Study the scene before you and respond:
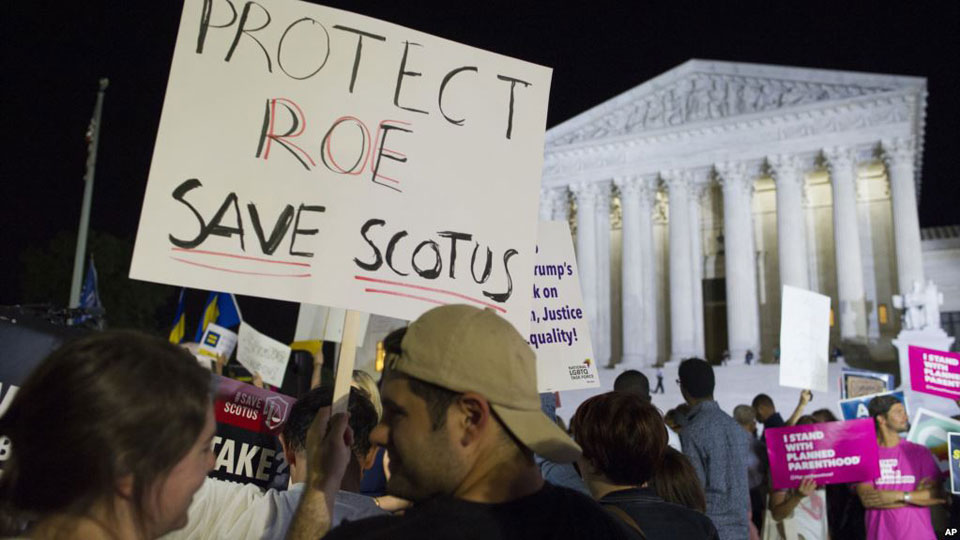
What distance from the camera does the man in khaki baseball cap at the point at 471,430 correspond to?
1588 mm

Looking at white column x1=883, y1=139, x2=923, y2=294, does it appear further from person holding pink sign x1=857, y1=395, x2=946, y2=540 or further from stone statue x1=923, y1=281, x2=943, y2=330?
person holding pink sign x1=857, y1=395, x2=946, y2=540

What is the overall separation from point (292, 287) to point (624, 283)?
33.1 m

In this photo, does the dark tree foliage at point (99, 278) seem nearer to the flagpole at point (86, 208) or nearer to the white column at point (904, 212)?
the flagpole at point (86, 208)

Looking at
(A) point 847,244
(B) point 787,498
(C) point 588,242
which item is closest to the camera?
(B) point 787,498

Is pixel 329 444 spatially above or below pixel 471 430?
below

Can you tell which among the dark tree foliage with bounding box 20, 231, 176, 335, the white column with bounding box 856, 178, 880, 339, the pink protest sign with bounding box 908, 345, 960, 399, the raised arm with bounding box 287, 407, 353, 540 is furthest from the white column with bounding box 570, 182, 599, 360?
the raised arm with bounding box 287, 407, 353, 540

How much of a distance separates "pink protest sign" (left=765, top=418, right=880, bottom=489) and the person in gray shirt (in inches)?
62.0

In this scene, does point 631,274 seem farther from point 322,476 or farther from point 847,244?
point 322,476

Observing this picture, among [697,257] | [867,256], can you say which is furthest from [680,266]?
[867,256]

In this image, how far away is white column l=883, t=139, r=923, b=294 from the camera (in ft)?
96.2

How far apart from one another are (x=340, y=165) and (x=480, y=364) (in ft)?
4.76

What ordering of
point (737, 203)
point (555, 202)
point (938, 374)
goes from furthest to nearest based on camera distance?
point (555, 202) → point (737, 203) → point (938, 374)

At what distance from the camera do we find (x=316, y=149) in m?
2.81

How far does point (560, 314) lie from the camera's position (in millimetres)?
5121
